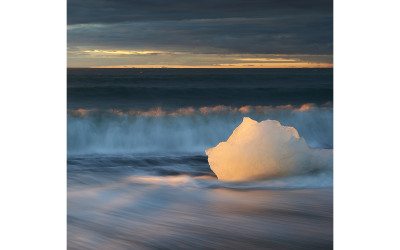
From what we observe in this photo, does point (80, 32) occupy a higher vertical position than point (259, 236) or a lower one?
higher

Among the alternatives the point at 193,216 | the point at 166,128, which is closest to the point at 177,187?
the point at 193,216

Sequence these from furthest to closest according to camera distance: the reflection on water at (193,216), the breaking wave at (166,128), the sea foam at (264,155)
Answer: the breaking wave at (166,128)
the sea foam at (264,155)
the reflection on water at (193,216)

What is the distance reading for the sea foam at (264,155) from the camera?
3486mm

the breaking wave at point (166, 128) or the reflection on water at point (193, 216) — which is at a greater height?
the breaking wave at point (166, 128)

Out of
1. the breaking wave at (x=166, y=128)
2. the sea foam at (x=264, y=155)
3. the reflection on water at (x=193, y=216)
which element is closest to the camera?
the reflection on water at (x=193, y=216)

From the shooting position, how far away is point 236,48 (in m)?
6.91

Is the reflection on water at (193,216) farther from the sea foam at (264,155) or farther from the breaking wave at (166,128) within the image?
the breaking wave at (166,128)

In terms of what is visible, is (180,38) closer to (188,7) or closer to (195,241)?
(188,7)

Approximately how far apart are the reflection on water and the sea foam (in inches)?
6.8

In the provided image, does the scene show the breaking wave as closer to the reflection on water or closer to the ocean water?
the ocean water

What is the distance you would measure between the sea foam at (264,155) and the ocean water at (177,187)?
2.8 inches

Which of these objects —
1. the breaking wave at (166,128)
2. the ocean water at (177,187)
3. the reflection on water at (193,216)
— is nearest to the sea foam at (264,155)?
the ocean water at (177,187)
